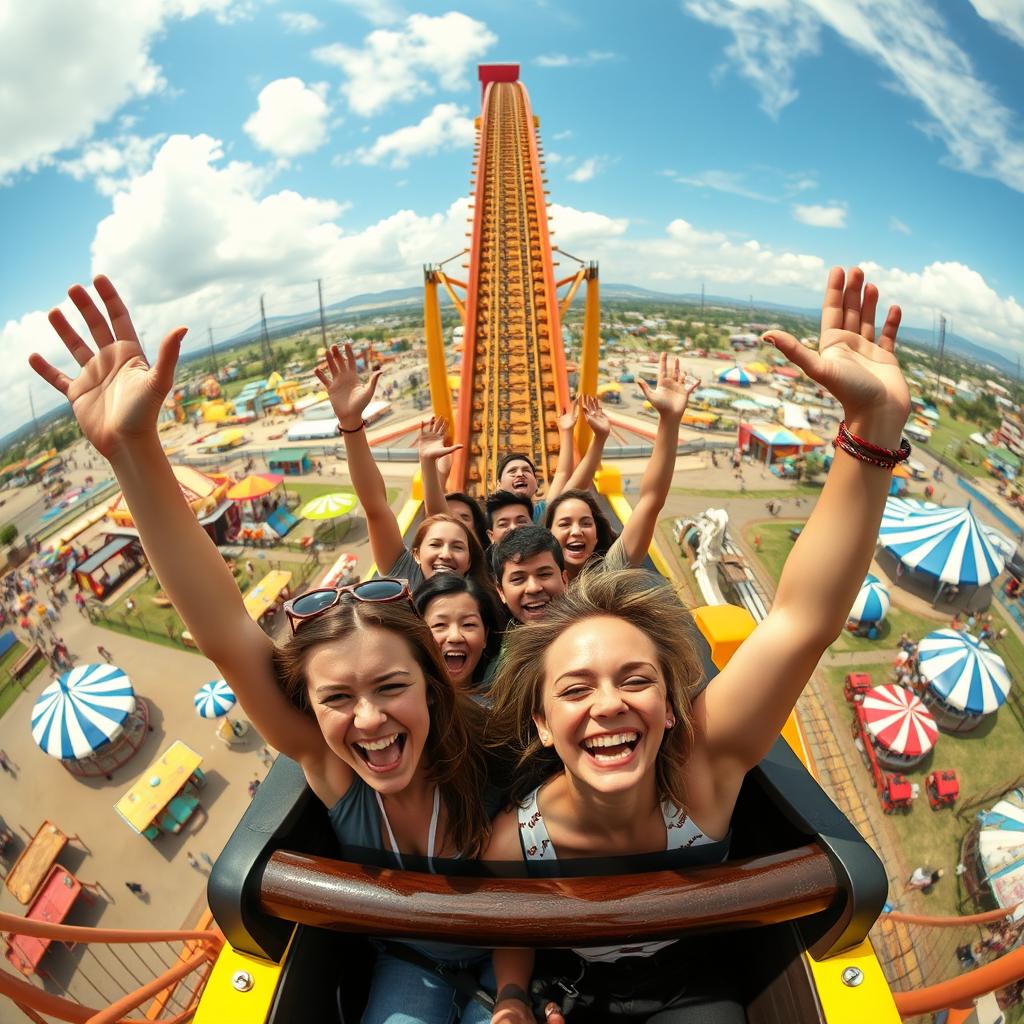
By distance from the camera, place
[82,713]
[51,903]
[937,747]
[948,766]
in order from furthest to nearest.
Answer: [82,713], [937,747], [948,766], [51,903]

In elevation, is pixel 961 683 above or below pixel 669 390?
below

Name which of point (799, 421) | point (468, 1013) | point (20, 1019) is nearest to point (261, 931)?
point (468, 1013)

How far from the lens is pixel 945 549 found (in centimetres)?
Result: 1208

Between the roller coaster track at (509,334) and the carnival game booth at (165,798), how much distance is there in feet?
19.6

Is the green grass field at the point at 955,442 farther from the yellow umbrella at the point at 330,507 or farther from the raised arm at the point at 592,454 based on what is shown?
the raised arm at the point at 592,454

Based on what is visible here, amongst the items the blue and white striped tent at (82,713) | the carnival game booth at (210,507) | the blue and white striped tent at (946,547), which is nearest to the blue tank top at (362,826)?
the blue and white striped tent at (82,713)

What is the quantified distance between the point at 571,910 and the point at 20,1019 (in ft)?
26.6

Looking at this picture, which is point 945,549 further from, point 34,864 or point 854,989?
point 34,864

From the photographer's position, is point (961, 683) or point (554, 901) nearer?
point (554, 901)

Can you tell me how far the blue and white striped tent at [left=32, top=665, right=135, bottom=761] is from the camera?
809 centimetres

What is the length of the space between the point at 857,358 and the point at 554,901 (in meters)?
1.24

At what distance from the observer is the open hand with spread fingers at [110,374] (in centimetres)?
107

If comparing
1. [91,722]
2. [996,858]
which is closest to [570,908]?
[996,858]

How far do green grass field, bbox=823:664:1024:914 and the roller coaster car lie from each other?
274 inches
